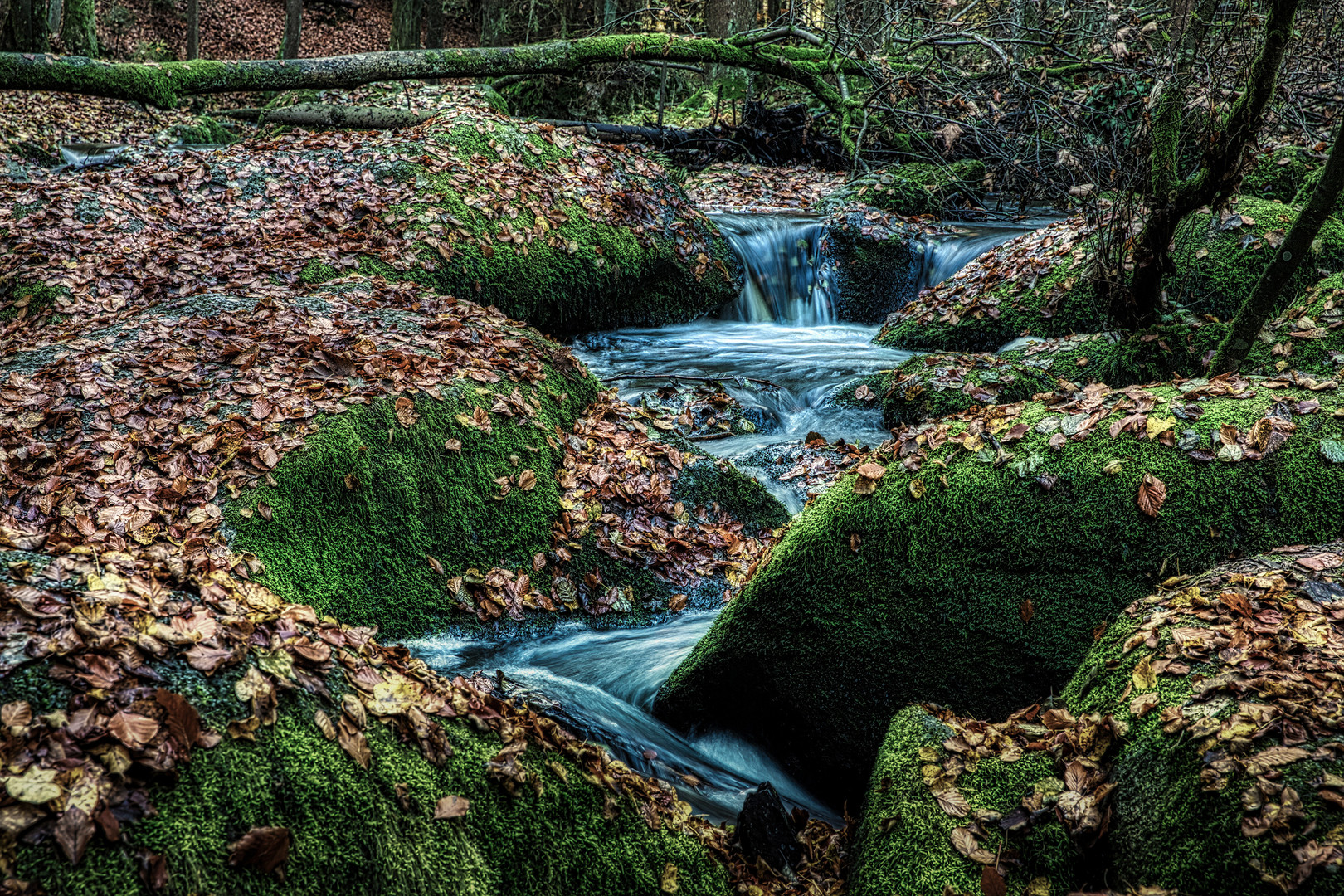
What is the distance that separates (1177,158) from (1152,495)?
427 centimetres

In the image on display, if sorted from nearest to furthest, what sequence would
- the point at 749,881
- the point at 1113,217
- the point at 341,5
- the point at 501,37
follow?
1. the point at 749,881
2. the point at 1113,217
3. the point at 501,37
4. the point at 341,5

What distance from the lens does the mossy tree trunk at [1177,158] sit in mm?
5559

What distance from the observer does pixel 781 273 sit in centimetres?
1220

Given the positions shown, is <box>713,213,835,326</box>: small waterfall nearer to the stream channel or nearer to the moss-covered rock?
the stream channel

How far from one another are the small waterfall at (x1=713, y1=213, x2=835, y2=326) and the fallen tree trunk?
490 cm

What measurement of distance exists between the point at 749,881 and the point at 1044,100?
1207 centimetres

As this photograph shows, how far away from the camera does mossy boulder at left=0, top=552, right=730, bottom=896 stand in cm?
195

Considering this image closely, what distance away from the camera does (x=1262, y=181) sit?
32.7ft

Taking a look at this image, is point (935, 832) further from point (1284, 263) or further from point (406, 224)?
point (406, 224)

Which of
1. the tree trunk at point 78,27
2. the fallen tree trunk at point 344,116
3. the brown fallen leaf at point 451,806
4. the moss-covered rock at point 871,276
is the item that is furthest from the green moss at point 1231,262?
the tree trunk at point 78,27

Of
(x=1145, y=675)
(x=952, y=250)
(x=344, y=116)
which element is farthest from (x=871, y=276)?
(x=1145, y=675)

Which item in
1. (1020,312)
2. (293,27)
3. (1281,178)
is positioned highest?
(293,27)

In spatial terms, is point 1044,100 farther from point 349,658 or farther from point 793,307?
point 349,658

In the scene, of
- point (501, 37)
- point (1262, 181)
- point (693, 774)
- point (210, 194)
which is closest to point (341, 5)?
point (501, 37)
